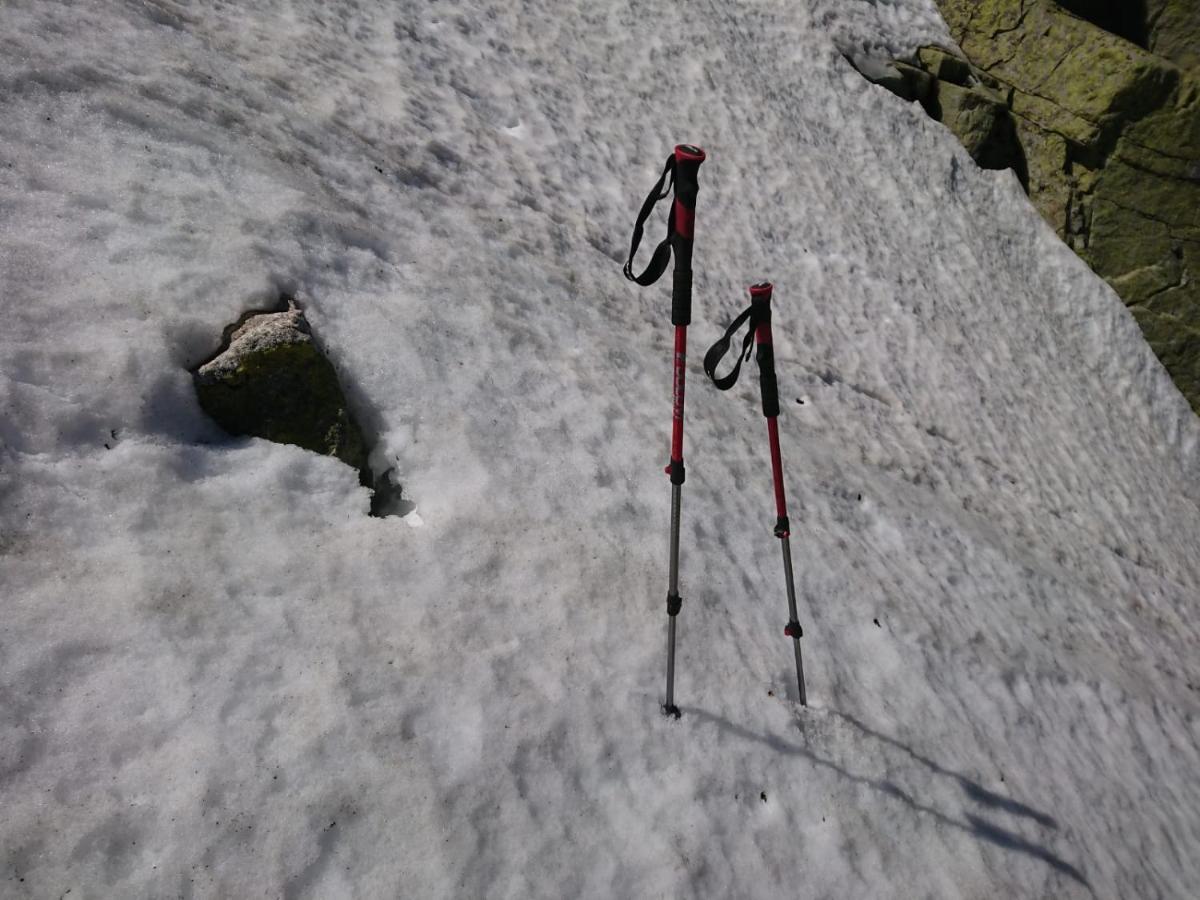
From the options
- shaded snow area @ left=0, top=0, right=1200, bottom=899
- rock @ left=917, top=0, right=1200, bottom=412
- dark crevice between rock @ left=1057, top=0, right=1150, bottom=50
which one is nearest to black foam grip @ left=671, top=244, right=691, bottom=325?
shaded snow area @ left=0, top=0, right=1200, bottom=899

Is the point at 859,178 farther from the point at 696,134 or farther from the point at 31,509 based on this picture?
the point at 31,509

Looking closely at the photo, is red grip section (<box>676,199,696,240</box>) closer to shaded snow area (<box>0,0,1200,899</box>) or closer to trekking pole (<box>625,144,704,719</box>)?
trekking pole (<box>625,144,704,719</box>)

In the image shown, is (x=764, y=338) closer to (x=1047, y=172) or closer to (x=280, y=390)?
(x=280, y=390)

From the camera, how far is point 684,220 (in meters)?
3.89

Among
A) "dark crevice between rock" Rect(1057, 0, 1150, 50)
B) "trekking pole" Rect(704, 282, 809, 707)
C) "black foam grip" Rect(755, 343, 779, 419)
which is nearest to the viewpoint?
"trekking pole" Rect(704, 282, 809, 707)

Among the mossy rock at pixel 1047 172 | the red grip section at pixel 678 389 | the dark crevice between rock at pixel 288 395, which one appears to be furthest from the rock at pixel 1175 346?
the dark crevice between rock at pixel 288 395

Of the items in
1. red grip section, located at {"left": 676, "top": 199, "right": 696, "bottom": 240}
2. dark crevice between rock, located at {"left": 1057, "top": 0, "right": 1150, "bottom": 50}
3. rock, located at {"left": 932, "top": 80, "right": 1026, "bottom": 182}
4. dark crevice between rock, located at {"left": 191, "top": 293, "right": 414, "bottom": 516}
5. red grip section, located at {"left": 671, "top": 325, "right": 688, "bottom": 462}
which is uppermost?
dark crevice between rock, located at {"left": 1057, "top": 0, "right": 1150, "bottom": 50}

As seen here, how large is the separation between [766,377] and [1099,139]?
14.4m

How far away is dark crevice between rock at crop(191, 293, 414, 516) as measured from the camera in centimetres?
408

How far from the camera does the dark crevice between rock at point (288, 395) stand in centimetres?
408

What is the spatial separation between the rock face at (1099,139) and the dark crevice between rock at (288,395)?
1368 cm

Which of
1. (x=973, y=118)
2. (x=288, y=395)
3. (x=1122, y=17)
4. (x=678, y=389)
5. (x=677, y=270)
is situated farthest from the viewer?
(x=1122, y=17)

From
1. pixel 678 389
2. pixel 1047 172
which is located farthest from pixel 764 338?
pixel 1047 172

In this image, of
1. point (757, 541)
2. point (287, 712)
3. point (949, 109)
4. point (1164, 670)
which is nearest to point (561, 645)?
point (287, 712)
